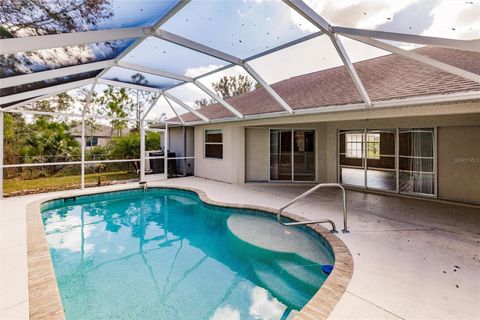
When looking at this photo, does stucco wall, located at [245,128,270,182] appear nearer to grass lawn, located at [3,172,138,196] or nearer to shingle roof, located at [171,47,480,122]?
shingle roof, located at [171,47,480,122]

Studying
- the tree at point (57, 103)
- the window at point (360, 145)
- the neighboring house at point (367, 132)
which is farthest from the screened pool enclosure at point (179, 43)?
the tree at point (57, 103)

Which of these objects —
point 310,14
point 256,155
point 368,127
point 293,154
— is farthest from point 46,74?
point 368,127

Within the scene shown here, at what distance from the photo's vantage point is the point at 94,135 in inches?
1072

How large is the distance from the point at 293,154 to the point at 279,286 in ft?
26.6

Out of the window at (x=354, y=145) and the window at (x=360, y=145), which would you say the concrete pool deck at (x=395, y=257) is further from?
the window at (x=354, y=145)

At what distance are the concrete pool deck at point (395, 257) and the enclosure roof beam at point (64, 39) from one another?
338 centimetres

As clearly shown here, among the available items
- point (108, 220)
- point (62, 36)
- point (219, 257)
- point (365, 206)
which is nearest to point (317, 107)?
point (365, 206)

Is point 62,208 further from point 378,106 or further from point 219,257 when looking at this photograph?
point 378,106

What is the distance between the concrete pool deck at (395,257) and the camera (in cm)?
296

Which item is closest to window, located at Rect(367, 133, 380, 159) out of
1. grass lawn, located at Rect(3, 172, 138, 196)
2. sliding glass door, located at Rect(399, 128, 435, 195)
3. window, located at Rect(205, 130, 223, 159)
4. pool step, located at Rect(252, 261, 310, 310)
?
sliding glass door, located at Rect(399, 128, 435, 195)

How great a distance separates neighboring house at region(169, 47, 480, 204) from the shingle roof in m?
0.03

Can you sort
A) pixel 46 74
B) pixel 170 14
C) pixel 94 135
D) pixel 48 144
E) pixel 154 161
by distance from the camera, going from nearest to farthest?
pixel 170 14, pixel 46 74, pixel 154 161, pixel 48 144, pixel 94 135

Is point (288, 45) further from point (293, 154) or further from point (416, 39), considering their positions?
point (293, 154)

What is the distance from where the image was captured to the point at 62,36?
12.2ft
